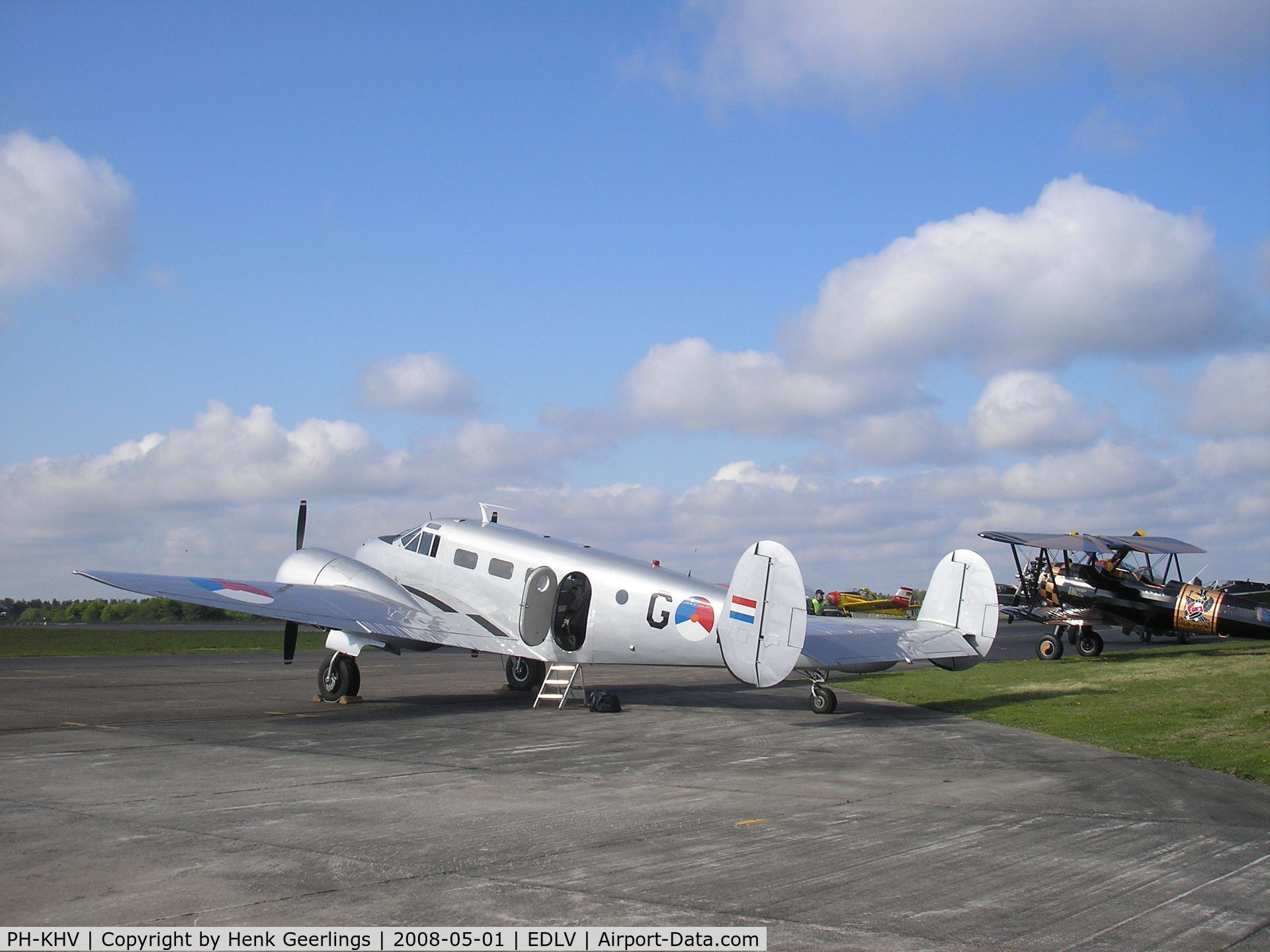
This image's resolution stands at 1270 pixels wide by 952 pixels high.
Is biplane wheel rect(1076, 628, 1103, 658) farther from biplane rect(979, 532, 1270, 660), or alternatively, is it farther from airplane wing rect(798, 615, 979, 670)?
airplane wing rect(798, 615, 979, 670)

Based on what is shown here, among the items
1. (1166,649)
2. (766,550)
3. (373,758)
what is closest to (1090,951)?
(373,758)

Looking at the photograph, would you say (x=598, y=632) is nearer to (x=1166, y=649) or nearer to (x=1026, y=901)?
(x=1026, y=901)

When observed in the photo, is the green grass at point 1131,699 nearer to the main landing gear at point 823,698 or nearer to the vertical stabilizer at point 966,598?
the vertical stabilizer at point 966,598

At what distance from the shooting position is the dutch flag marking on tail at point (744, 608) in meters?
13.9

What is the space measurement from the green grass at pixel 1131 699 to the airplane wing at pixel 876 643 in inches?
50.0

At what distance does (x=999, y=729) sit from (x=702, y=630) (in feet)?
15.5

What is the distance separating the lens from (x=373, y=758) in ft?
36.9

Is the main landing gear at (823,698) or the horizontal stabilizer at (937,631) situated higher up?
the horizontal stabilizer at (937,631)

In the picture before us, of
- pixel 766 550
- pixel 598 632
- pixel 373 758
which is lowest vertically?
pixel 373 758

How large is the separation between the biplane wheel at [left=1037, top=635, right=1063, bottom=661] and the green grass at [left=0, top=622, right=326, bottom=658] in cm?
2677

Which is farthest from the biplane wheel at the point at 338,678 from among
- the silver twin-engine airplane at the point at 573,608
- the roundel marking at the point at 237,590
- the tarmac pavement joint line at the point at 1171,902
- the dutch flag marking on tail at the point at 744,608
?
the tarmac pavement joint line at the point at 1171,902

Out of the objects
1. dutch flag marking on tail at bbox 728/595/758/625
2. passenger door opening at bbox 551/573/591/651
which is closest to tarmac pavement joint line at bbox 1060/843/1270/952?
dutch flag marking on tail at bbox 728/595/758/625

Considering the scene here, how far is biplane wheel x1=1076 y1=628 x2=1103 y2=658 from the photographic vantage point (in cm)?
3050

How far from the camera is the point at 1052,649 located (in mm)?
30547
